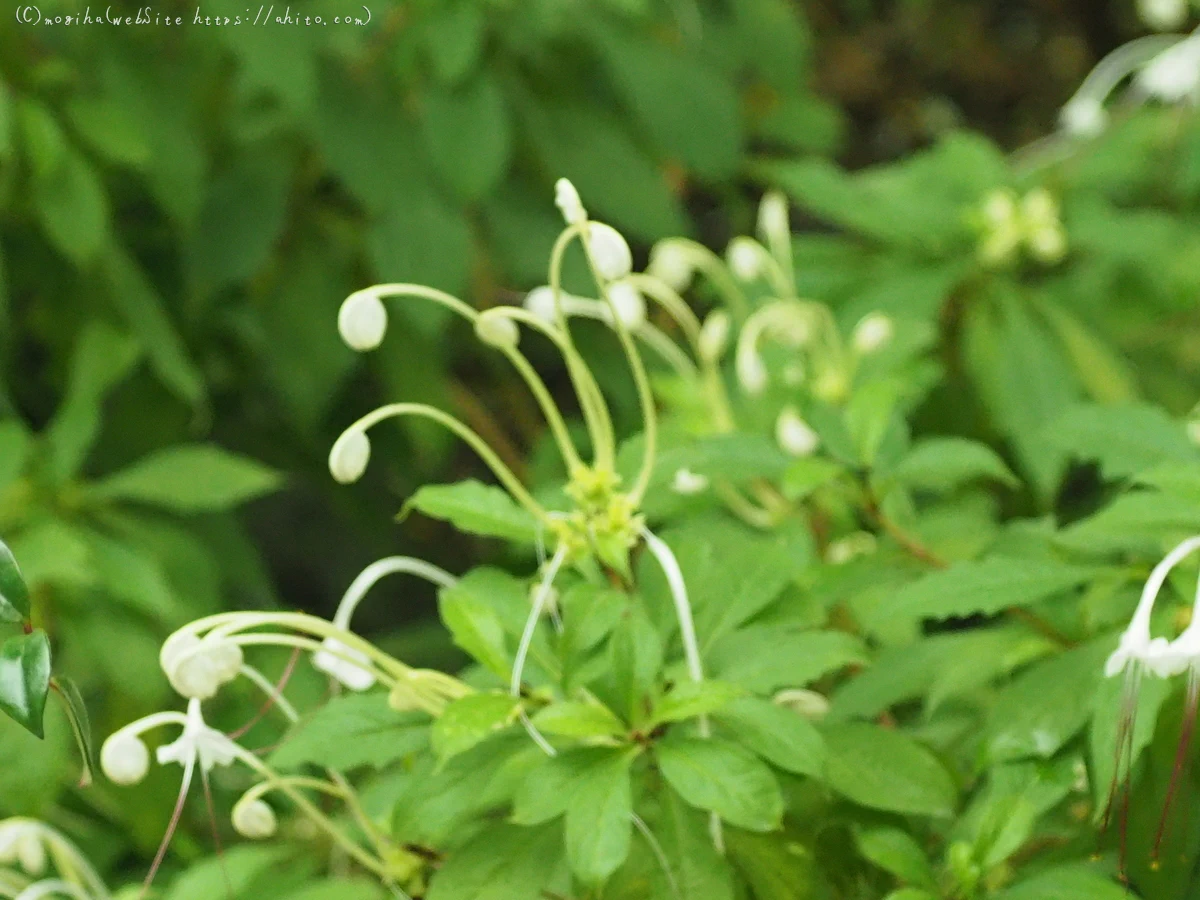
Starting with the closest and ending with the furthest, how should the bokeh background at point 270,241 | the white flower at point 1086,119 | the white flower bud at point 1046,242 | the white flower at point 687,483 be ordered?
1. the white flower at point 687,483
2. the bokeh background at point 270,241
3. the white flower bud at point 1046,242
4. the white flower at point 1086,119

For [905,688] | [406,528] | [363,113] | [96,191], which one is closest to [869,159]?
[406,528]

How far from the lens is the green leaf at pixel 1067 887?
0.53 meters

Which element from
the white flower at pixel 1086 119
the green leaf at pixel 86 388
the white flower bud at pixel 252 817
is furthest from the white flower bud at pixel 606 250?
the white flower at pixel 1086 119

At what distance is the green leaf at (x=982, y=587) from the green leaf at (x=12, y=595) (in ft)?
1.21

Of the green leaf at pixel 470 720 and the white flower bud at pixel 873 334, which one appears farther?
the white flower bud at pixel 873 334

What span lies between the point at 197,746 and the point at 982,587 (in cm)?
35

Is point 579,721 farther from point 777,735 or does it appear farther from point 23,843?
point 23,843

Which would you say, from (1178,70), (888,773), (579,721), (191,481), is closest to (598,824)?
(579,721)

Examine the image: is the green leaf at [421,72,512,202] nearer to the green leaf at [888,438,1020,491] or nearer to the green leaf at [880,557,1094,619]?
the green leaf at [888,438,1020,491]

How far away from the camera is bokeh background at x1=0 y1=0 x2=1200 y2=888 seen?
112 centimetres

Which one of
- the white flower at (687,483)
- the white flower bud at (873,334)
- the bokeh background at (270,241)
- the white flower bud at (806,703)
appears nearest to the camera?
the white flower bud at (806,703)

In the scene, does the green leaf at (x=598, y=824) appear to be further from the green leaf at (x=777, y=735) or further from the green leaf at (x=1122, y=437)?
the green leaf at (x=1122, y=437)

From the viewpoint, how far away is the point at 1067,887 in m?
0.54

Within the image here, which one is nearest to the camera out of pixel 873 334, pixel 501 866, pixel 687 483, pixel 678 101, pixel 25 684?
pixel 25 684
